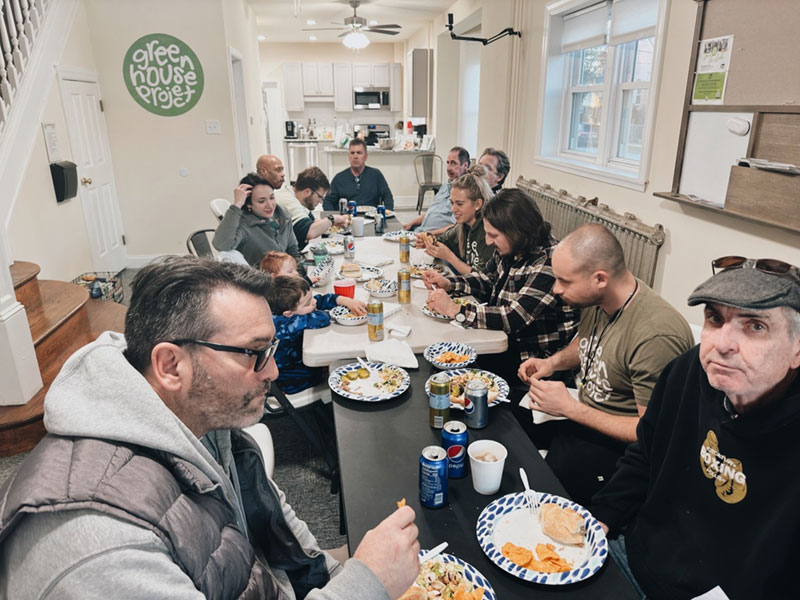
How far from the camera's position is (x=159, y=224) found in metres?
5.78

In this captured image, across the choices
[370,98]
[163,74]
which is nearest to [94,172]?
[163,74]

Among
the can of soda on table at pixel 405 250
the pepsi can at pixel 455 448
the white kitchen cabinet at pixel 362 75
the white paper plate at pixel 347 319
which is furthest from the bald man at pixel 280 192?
the white kitchen cabinet at pixel 362 75

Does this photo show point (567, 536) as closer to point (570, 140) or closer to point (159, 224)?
point (570, 140)

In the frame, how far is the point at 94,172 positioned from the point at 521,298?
4593 millimetres

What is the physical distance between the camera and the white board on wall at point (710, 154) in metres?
2.48

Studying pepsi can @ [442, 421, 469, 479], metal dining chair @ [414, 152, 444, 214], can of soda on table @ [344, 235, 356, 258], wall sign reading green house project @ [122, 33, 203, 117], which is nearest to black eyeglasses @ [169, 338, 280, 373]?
pepsi can @ [442, 421, 469, 479]

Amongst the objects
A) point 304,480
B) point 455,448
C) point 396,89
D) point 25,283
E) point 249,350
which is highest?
point 396,89

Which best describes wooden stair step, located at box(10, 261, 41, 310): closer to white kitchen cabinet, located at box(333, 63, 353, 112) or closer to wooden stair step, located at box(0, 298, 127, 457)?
wooden stair step, located at box(0, 298, 127, 457)

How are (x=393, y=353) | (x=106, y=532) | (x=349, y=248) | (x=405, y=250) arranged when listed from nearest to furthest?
(x=106, y=532) → (x=393, y=353) → (x=405, y=250) → (x=349, y=248)

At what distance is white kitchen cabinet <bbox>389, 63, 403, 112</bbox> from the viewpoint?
35.4 ft

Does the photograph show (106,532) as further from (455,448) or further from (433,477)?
(455,448)

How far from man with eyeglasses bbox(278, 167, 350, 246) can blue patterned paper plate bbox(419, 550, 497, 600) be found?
310 centimetres

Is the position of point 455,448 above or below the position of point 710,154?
below

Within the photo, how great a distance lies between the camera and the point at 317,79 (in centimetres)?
1084
